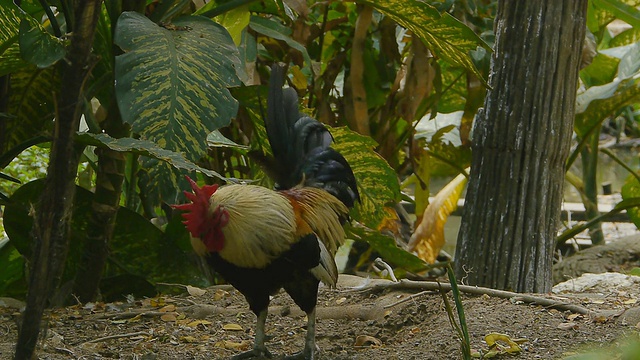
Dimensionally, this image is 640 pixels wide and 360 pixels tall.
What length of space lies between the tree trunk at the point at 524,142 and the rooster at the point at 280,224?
653 millimetres

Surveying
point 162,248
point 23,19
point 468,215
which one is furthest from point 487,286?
point 23,19

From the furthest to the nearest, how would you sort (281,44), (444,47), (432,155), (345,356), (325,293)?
(432,155) → (281,44) → (325,293) → (444,47) → (345,356)

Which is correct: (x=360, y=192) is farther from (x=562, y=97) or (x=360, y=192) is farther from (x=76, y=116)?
(x=76, y=116)

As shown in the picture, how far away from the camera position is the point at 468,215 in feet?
12.1

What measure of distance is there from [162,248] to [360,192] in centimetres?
100

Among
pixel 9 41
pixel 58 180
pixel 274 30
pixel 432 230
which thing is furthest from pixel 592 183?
pixel 58 180

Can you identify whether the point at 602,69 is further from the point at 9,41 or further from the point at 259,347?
the point at 9,41

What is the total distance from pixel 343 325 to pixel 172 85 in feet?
4.58

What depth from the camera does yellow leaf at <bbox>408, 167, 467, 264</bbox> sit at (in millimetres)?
5438

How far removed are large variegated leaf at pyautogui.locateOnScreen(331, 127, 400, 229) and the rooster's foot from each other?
3.90ft

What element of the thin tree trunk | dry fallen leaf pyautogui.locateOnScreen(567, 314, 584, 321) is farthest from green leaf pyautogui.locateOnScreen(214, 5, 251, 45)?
the thin tree trunk

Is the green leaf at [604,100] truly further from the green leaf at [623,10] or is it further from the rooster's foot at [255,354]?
the rooster's foot at [255,354]

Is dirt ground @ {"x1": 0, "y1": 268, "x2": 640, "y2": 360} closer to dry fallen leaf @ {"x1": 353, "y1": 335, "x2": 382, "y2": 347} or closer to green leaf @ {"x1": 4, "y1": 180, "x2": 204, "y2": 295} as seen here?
dry fallen leaf @ {"x1": 353, "y1": 335, "x2": 382, "y2": 347}

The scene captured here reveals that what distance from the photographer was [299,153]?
3.51m
